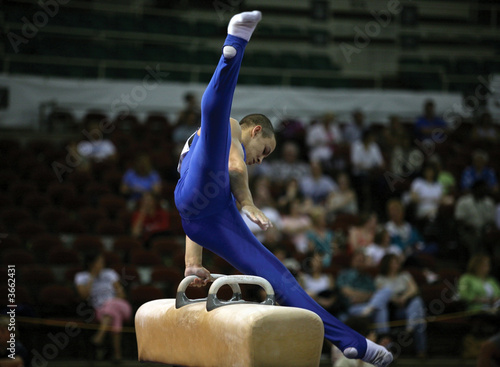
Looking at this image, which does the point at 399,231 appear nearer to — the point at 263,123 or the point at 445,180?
the point at 445,180

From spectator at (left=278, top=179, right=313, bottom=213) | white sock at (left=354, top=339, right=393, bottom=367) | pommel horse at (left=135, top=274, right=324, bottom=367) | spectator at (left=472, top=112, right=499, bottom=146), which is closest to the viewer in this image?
pommel horse at (left=135, top=274, right=324, bottom=367)

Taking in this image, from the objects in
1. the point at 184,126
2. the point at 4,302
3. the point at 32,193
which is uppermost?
the point at 184,126

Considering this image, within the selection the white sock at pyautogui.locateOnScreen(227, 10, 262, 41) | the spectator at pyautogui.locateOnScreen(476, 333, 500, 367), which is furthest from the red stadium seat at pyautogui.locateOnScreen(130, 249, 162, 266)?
the white sock at pyautogui.locateOnScreen(227, 10, 262, 41)

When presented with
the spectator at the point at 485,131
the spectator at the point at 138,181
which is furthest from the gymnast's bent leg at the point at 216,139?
the spectator at the point at 485,131

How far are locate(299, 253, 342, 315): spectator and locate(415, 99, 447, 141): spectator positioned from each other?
524 cm

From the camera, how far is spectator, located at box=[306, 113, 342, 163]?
11.3 m

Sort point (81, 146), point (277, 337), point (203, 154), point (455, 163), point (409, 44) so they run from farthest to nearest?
point (409, 44), point (455, 163), point (81, 146), point (203, 154), point (277, 337)

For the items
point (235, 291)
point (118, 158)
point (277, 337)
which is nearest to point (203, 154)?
point (235, 291)

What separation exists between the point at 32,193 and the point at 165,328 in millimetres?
6476

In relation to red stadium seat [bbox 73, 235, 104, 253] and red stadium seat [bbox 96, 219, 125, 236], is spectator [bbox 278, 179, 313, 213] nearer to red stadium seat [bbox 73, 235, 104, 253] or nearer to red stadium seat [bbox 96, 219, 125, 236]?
red stadium seat [bbox 96, 219, 125, 236]

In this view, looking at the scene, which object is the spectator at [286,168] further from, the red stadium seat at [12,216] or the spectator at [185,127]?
the red stadium seat at [12,216]

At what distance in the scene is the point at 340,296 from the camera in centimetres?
734

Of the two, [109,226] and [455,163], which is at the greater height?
[455,163]

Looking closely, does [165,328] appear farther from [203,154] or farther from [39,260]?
[39,260]
